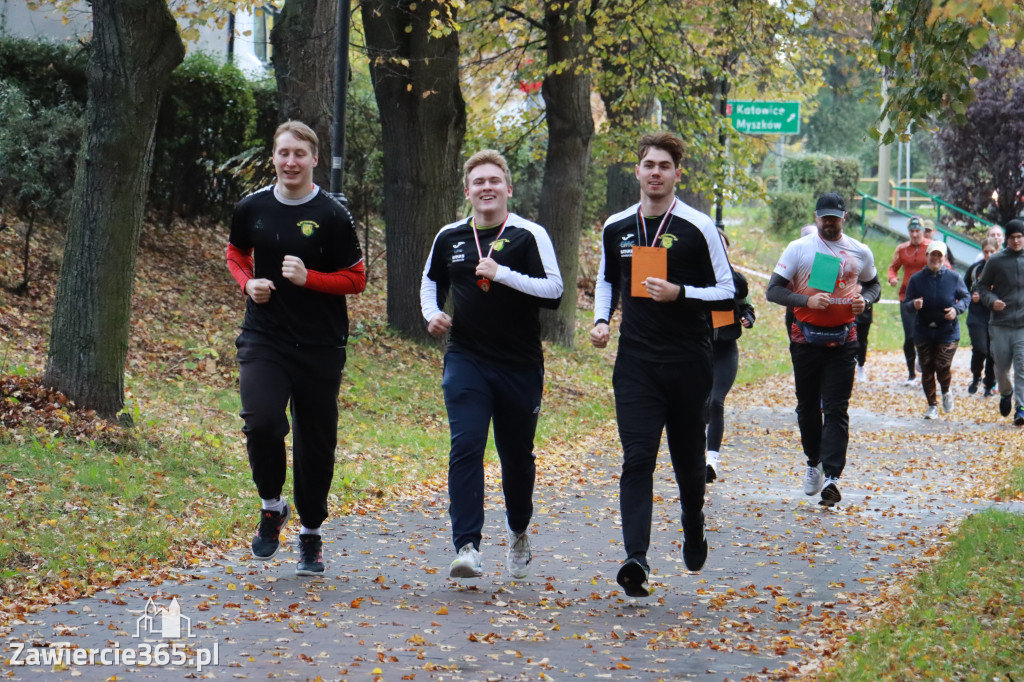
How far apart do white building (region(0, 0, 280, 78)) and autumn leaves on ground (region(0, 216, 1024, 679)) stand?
321 centimetres

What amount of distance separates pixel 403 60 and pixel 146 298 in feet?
14.1

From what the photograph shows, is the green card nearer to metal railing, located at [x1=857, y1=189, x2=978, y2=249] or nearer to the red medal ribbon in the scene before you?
the red medal ribbon

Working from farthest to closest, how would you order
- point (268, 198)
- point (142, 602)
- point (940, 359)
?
point (940, 359)
point (268, 198)
point (142, 602)

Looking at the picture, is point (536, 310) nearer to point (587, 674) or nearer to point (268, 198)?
point (268, 198)

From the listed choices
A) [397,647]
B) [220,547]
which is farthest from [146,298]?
[397,647]

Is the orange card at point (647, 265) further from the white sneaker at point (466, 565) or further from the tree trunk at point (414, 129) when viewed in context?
the tree trunk at point (414, 129)

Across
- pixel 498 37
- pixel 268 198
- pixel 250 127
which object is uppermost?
pixel 498 37

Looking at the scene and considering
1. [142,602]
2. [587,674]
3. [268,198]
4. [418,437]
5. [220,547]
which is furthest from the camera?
[418,437]

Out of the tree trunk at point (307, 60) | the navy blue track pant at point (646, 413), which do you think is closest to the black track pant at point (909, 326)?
the tree trunk at point (307, 60)

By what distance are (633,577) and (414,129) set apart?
36.8ft

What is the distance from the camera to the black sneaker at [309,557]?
7.07 metres

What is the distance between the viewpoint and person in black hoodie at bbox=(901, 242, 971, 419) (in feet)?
52.7

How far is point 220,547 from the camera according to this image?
7.95 metres

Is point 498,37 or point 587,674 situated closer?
point 587,674
